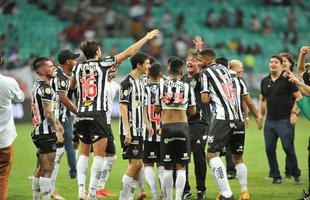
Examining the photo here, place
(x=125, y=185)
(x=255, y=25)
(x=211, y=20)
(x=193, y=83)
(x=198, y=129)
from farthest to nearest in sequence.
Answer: (x=255, y=25), (x=211, y=20), (x=198, y=129), (x=193, y=83), (x=125, y=185)

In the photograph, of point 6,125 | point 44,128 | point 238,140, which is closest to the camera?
point 6,125

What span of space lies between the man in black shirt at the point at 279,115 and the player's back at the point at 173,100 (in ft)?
13.1

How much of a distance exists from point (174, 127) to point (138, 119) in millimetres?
1020

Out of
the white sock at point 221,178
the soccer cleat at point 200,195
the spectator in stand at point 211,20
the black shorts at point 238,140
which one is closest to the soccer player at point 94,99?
the white sock at point 221,178

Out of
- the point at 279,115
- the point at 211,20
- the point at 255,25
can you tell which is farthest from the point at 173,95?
the point at 255,25

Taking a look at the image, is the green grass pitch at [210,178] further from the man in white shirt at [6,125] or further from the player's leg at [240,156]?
the man in white shirt at [6,125]

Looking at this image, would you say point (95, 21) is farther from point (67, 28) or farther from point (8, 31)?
point (8, 31)

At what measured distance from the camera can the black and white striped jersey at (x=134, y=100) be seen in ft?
40.1

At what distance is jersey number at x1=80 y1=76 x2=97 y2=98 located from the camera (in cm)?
1183

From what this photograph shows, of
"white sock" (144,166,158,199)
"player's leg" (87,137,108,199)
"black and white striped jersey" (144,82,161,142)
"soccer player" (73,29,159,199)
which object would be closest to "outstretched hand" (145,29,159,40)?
"soccer player" (73,29,159,199)

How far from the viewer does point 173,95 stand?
1158cm

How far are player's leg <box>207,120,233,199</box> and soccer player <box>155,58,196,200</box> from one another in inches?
22.4

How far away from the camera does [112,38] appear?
3488 centimetres

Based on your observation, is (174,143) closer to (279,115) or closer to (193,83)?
(193,83)
